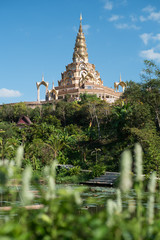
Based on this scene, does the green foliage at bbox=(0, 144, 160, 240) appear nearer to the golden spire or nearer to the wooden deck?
the wooden deck

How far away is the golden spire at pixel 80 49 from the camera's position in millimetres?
51266

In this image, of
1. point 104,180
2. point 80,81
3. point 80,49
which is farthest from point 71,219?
Result: point 80,49

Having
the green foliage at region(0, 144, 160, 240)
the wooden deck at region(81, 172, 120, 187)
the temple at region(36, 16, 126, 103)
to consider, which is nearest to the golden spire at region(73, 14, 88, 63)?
the temple at region(36, 16, 126, 103)

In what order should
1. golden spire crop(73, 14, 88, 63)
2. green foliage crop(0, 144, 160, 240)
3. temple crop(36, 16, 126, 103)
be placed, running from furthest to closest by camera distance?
golden spire crop(73, 14, 88, 63) → temple crop(36, 16, 126, 103) → green foliage crop(0, 144, 160, 240)

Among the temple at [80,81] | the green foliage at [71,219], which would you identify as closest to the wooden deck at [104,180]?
the green foliage at [71,219]

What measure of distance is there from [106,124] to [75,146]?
4706 millimetres

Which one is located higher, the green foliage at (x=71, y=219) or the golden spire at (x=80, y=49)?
the golden spire at (x=80, y=49)

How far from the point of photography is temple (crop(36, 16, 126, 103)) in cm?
4044

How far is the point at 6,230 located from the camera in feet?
5.10

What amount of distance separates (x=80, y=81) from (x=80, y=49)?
34.8ft

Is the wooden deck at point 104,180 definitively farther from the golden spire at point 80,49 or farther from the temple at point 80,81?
the golden spire at point 80,49

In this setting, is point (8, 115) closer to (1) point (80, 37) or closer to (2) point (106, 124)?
(2) point (106, 124)

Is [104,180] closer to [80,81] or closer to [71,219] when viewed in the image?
[71,219]

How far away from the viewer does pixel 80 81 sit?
44375 millimetres
